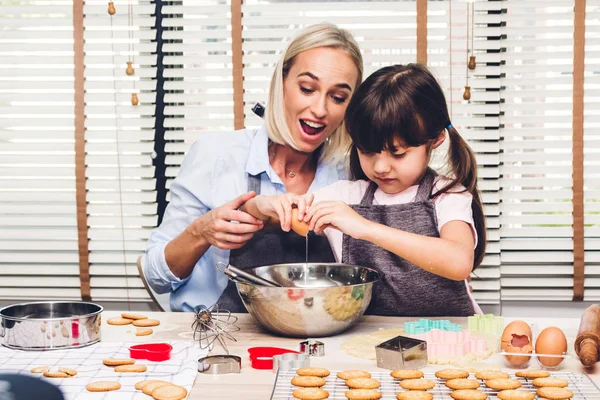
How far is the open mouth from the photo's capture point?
2106 mm

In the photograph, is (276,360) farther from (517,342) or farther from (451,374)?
(517,342)

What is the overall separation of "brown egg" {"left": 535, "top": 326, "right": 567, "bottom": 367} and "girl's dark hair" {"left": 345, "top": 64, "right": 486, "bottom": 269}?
647mm

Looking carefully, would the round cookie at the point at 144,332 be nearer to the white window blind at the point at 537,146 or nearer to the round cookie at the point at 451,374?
the round cookie at the point at 451,374

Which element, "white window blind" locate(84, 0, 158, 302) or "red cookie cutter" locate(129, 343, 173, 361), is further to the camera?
"white window blind" locate(84, 0, 158, 302)

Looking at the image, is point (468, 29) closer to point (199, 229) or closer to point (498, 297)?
point (498, 297)

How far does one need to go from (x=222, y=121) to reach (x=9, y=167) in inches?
38.0

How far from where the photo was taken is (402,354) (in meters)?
1.31

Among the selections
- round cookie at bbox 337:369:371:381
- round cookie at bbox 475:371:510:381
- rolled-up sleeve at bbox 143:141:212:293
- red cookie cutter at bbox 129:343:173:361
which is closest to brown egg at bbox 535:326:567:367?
round cookie at bbox 475:371:510:381

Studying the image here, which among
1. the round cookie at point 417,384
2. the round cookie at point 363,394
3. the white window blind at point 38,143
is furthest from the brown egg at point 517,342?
the white window blind at point 38,143

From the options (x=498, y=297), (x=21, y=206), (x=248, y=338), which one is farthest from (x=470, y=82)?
(x=21, y=206)

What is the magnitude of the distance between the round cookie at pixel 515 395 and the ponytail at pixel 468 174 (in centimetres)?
90

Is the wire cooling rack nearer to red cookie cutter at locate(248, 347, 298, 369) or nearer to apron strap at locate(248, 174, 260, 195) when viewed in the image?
red cookie cutter at locate(248, 347, 298, 369)

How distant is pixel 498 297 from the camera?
2934 mm

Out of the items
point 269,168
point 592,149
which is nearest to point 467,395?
point 269,168
